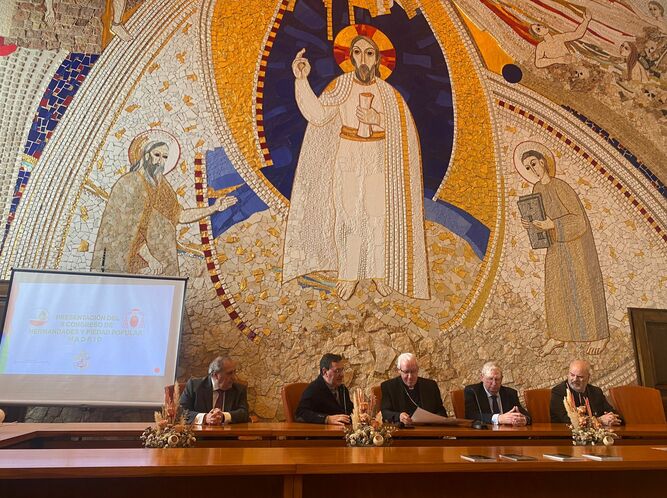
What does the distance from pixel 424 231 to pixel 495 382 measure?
6.39 feet

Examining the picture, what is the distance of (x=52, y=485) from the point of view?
2.20 meters

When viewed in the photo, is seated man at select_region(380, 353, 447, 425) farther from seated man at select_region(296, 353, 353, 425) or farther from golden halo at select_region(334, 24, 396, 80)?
golden halo at select_region(334, 24, 396, 80)

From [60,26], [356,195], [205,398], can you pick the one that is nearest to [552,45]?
[356,195]

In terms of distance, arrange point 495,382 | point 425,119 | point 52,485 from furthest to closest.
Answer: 1. point 425,119
2. point 495,382
3. point 52,485

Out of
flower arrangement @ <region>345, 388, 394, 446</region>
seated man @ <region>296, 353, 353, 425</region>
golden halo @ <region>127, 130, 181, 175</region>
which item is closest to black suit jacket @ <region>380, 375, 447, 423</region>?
seated man @ <region>296, 353, 353, 425</region>

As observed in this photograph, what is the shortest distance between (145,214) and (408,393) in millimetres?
3017

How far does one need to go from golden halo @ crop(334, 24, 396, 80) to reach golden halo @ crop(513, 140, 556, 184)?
5.91 feet

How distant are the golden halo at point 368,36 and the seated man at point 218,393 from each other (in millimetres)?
3874

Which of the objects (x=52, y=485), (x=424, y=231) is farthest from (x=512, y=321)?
(x=52, y=485)

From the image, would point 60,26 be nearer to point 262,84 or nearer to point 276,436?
point 262,84

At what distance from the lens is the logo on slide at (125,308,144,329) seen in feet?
17.6

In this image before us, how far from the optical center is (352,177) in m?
6.69

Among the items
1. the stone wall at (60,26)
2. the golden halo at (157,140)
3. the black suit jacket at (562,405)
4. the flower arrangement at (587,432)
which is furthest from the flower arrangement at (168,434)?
the stone wall at (60,26)

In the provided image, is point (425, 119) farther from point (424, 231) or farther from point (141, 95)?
point (141, 95)
